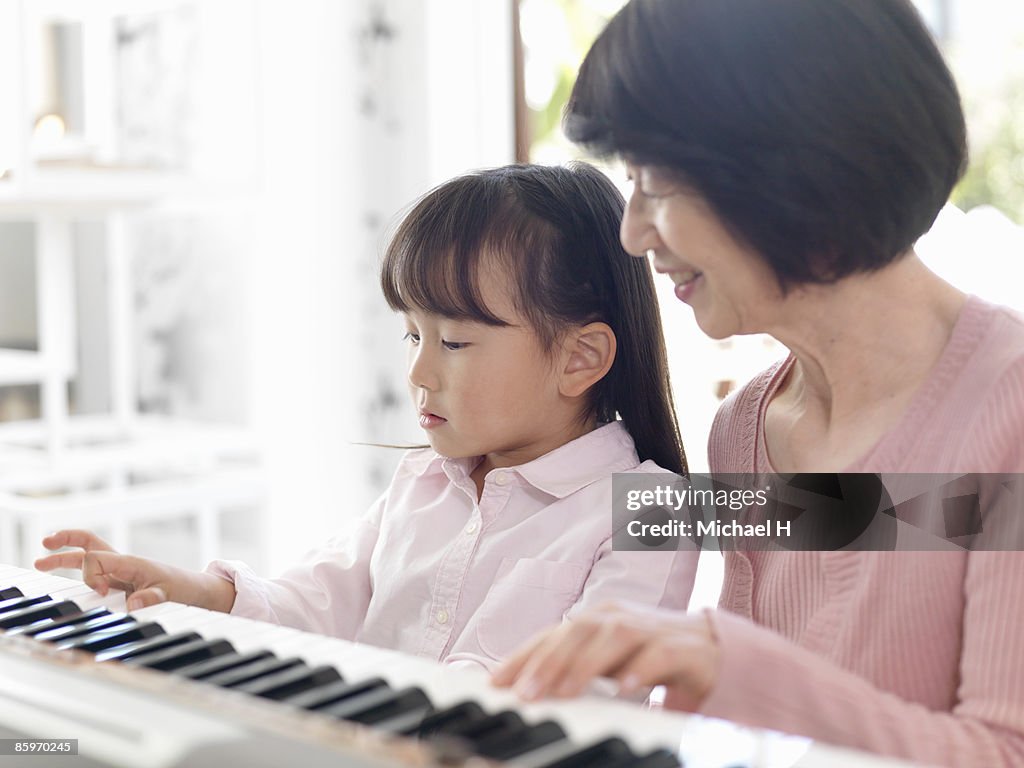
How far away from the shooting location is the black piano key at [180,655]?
868 mm

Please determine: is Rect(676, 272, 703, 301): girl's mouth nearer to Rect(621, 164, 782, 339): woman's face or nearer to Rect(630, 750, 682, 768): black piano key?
Rect(621, 164, 782, 339): woman's face

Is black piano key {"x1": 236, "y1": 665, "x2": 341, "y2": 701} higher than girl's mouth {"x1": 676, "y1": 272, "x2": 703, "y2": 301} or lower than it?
lower

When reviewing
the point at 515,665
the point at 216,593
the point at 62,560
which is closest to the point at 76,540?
the point at 62,560

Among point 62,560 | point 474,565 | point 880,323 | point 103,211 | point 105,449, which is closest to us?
point 880,323

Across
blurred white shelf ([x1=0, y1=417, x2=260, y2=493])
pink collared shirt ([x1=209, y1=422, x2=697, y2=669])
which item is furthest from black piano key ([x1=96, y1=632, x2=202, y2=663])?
blurred white shelf ([x1=0, y1=417, x2=260, y2=493])

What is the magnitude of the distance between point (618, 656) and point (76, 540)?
641 millimetres

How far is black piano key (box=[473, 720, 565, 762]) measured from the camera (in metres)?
0.69

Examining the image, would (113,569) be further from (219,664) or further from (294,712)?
(294,712)

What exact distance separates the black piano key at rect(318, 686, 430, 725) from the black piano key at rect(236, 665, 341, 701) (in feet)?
0.15

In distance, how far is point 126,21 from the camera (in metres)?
3.24

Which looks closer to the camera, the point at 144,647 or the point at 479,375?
the point at 144,647

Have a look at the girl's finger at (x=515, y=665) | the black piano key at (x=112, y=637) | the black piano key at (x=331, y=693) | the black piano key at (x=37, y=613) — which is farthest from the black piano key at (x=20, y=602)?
the girl's finger at (x=515, y=665)

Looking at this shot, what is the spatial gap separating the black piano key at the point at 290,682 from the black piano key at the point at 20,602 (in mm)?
308
